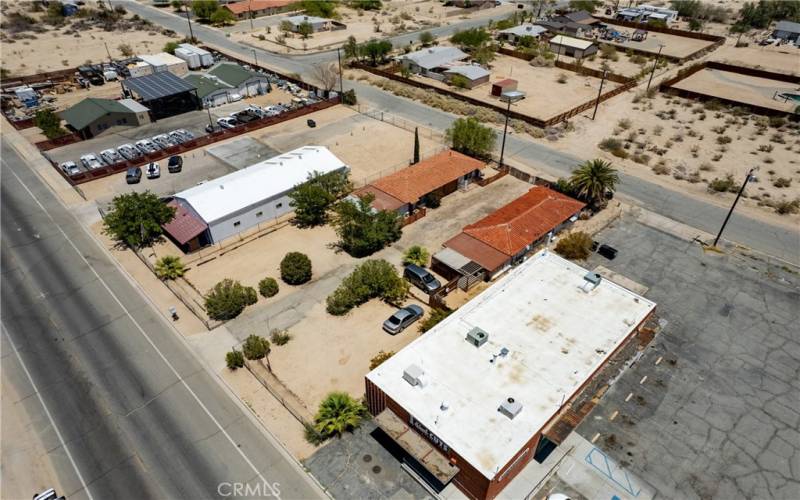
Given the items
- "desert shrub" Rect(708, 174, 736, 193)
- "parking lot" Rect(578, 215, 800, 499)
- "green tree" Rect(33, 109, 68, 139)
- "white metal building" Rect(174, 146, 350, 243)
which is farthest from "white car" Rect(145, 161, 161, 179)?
"desert shrub" Rect(708, 174, 736, 193)

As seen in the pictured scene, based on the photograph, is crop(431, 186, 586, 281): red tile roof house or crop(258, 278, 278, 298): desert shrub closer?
crop(258, 278, 278, 298): desert shrub

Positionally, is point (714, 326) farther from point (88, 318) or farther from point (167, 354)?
point (88, 318)

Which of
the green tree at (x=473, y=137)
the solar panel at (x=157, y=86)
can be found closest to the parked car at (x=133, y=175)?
the solar panel at (x=157, y=86)

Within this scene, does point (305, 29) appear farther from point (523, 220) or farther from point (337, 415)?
point (337, 415)

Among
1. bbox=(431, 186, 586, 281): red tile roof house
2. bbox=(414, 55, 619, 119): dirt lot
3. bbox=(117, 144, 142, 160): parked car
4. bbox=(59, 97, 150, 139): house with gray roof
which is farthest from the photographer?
bbox=(414, 55, 619, 119): dirt lot

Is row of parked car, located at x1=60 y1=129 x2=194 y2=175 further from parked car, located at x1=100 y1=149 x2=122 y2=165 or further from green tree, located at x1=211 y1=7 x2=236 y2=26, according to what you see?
green tree, located at x1=211 y1=7 x2=236 y2=26

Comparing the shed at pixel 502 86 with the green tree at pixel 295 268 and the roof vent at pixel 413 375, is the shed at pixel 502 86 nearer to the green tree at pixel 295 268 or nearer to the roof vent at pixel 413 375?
the green tree at pixel 295 268

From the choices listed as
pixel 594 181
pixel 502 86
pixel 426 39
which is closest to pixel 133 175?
pixel 594 181

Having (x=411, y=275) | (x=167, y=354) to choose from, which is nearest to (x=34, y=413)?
(x=167, y=354)
